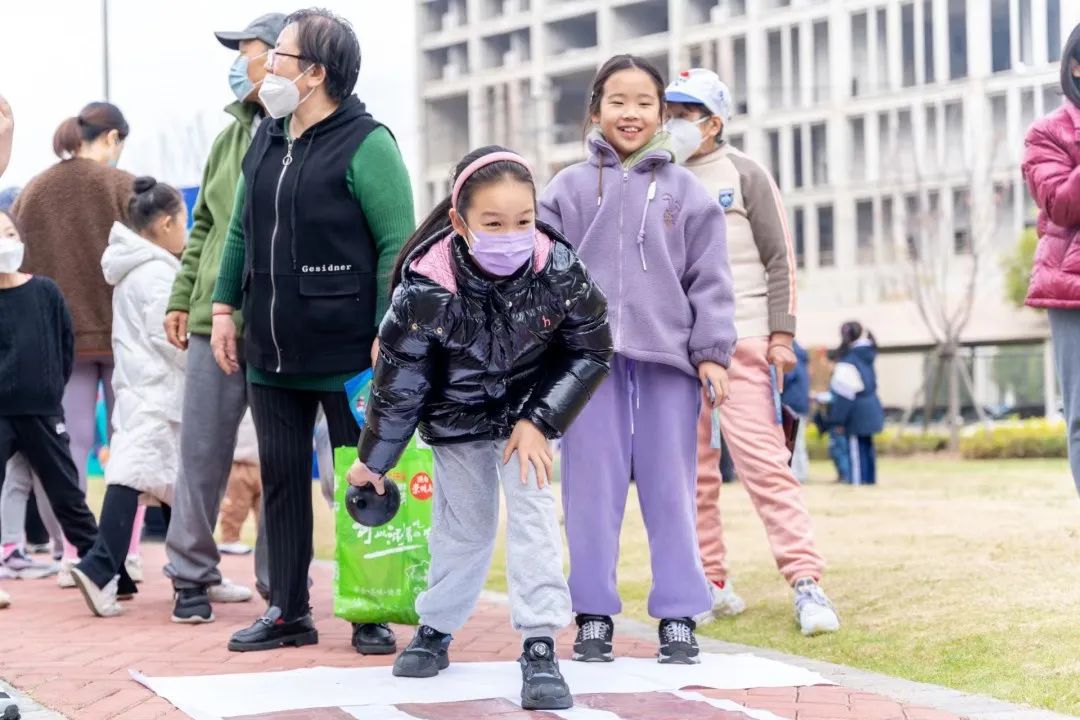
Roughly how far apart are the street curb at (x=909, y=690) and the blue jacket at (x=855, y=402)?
12787 mm

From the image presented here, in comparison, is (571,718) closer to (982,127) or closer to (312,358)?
(312,358)

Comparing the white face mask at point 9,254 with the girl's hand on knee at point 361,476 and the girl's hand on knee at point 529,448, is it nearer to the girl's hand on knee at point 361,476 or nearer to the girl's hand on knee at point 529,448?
the girl's hand on knee at point 361,476

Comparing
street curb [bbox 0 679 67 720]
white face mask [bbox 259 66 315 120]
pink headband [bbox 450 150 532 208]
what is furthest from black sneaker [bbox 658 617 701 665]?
white face mask [bbox 259 66 315 120]

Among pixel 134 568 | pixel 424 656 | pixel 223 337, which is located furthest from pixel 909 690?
pixel 134 568

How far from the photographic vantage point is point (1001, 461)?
22.9 metres

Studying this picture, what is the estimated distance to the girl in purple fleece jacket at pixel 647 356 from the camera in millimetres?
5246

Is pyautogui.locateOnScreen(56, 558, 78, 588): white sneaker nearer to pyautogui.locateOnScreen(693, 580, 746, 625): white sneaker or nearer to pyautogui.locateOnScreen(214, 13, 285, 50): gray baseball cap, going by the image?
pyautogui.locateOnScreen(214, 13, 285, 50): gray baseball cap

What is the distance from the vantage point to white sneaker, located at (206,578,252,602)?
7035 millimetres

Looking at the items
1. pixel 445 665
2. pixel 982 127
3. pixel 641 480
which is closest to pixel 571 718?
pixel 445 665

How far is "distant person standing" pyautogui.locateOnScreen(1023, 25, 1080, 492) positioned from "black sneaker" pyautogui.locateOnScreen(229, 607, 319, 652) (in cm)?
267

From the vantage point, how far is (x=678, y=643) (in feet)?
16.8

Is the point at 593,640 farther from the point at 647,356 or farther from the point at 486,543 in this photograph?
the point at 647,356

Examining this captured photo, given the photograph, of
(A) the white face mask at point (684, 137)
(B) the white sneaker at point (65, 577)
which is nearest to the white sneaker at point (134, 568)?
(B) the white sneaker at point (65, 577)

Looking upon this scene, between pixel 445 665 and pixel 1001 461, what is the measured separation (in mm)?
19166
